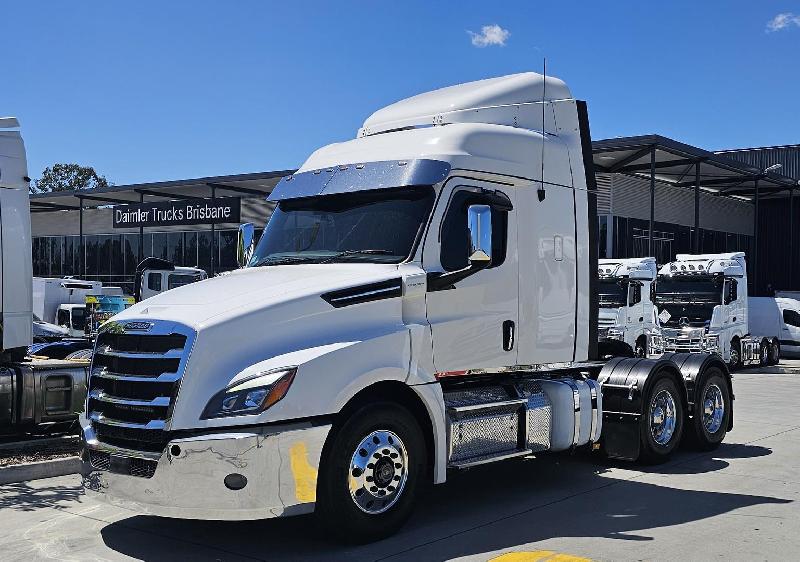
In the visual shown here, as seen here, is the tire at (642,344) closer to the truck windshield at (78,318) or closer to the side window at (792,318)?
the side window at (792,318)

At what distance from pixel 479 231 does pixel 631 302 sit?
18950mm

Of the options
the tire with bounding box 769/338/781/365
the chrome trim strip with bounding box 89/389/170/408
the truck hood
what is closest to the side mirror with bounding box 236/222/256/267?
the truck hood

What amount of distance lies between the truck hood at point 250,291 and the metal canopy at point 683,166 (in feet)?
66.8

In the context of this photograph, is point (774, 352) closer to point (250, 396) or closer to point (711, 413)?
point (711, 413)

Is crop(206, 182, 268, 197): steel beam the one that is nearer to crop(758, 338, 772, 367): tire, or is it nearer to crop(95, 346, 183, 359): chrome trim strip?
crop(758, 338, 772, 367): tire

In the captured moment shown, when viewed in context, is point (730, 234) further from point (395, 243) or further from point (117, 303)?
point (395, 243)

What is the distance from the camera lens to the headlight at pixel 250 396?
5.90 meters

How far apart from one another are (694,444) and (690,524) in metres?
3.81

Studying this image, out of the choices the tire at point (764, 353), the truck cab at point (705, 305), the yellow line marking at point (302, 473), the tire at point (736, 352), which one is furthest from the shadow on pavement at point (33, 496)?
the tire at point (764, 353)

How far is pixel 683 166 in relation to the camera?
3831 cm

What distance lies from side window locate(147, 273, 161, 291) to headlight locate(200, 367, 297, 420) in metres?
20.3

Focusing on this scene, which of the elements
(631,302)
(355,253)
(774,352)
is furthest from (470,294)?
(774,352)

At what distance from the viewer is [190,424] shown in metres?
5.90

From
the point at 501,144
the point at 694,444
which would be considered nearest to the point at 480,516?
the point at 501,144
